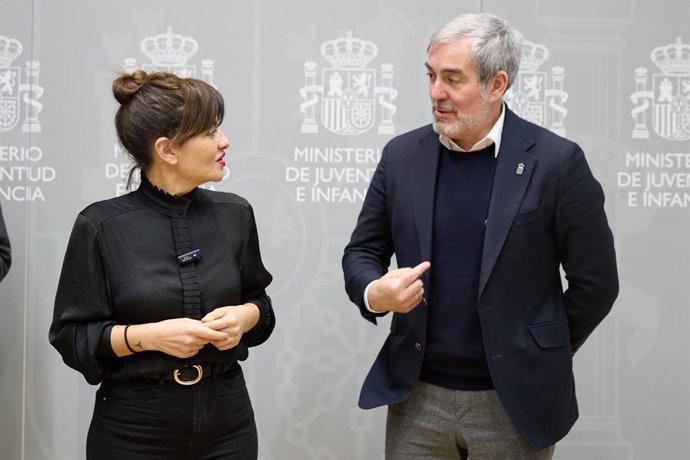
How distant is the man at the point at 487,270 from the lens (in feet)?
6.57

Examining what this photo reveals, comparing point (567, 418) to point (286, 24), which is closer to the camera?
point (567, 418)

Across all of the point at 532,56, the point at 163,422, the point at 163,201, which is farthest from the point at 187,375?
the point at 532,56

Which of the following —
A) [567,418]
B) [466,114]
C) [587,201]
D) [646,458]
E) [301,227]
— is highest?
[466,114]

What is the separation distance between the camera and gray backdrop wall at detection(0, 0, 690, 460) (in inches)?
121

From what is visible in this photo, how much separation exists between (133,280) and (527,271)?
101 cm

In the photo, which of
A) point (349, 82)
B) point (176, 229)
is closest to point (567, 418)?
point (176, 229)

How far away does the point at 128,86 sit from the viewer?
198cm

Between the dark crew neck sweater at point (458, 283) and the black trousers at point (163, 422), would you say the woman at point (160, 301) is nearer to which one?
the black trousers at point (163, 422)

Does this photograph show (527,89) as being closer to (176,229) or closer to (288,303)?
(288,303)

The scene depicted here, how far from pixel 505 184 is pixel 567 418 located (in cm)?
66

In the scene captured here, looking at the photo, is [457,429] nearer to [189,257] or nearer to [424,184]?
[424,184]

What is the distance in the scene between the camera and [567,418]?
2090 millimetres

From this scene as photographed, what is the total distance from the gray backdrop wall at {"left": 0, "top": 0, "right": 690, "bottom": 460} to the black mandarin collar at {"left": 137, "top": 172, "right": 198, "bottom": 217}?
1074mm

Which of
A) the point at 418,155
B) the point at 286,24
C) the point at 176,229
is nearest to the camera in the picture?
the point at 176,229
